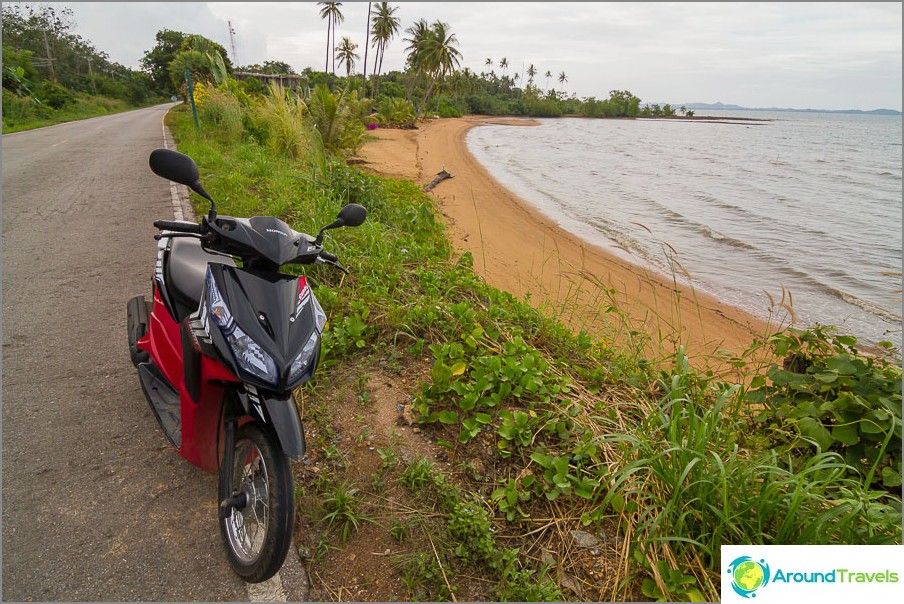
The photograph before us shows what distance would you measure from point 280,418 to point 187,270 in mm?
1043

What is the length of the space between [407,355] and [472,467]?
106 cm

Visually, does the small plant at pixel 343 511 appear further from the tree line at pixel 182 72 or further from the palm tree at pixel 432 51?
the palm tree at pixel 432 51

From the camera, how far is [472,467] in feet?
7.55

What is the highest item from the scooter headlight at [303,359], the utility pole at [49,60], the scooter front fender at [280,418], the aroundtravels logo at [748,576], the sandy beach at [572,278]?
the utility pole at [49,60]

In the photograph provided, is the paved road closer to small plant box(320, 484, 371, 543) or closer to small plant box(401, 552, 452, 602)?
small plant box(320, 484, 371, 543)

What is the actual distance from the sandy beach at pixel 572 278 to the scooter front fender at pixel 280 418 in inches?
96.1

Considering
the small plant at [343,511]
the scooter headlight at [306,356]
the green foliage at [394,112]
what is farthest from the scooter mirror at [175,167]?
the green foliage at [394,112]

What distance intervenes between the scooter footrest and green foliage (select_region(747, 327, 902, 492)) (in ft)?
9.07

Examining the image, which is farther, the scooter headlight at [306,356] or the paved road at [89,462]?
the paved road at [89,462]

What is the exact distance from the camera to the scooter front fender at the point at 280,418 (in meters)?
1.63

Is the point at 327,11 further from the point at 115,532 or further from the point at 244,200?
the point at 115,532

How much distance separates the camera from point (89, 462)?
233cm

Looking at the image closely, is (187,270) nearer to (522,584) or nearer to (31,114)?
(522,584)

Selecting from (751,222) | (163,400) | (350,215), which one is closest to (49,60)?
(751,222)
